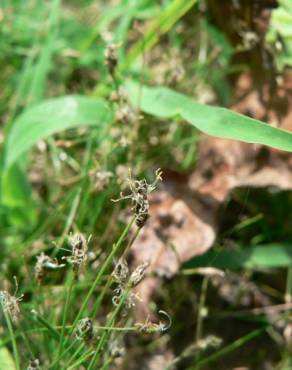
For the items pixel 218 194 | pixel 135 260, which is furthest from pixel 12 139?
pixel 218 194

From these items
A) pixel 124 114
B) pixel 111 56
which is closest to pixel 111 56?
pixel 111 56

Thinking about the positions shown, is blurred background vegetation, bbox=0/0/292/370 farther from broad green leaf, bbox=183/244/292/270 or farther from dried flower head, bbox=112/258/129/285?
dried flower head, bbox=112/258/129/285

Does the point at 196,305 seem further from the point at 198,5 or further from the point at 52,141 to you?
the point at 198,5

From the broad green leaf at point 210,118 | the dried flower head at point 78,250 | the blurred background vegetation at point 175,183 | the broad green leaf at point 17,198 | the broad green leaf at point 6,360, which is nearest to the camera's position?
the dried flower head at point 78,250

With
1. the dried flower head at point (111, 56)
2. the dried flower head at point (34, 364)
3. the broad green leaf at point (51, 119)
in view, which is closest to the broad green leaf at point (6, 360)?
the dried flower head at point (34, 364)

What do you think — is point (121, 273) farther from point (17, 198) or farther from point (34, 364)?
point (17, 198)

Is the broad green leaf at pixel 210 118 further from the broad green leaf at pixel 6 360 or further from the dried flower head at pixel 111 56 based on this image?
the broad green leaf at pixel 6 360
